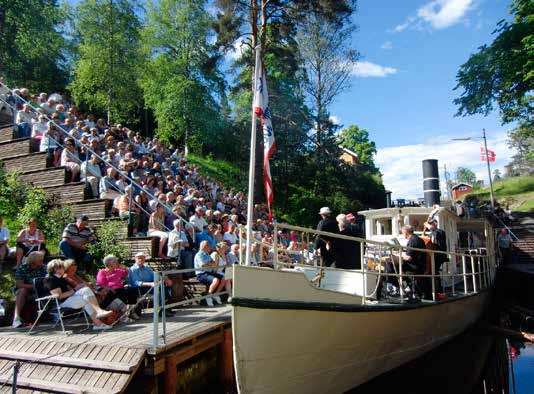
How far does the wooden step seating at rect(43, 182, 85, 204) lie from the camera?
9602 millimetres

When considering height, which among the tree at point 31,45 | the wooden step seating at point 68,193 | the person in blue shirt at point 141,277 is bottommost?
the person in blue shirt at point 141,277

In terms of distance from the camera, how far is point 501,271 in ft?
55.7

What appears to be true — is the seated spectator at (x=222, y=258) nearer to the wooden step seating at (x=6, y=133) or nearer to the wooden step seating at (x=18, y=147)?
the wooden step seating at (x=18, y=147)

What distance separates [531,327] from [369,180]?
18001 millimetres

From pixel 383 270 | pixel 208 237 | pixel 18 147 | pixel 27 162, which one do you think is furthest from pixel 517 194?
pixel 18 147

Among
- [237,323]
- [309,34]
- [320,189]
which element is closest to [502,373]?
[237,323]

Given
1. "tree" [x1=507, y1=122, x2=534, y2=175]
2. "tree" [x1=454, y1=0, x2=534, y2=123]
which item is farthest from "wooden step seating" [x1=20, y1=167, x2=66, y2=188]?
"tree" [x1=507, y1=122, x2=534, y2=175]

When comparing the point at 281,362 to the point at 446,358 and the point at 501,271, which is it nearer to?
the point at 446,358

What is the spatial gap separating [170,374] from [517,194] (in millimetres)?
41853

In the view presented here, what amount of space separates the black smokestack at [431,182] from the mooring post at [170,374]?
28.1 ft

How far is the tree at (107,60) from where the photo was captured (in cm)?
2678

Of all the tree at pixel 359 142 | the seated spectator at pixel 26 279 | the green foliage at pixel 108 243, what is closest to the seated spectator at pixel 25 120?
the green foliage at pixel 108 243

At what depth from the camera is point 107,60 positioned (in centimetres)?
2688

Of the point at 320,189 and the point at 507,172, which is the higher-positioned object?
the point at 507,172
